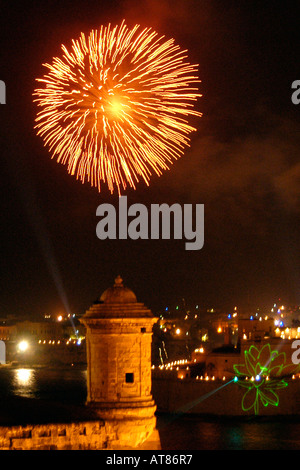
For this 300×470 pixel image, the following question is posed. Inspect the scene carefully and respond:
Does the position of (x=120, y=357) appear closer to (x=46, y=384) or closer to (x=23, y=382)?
(x=46, y=384)

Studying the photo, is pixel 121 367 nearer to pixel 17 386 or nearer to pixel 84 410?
pixel 84 410

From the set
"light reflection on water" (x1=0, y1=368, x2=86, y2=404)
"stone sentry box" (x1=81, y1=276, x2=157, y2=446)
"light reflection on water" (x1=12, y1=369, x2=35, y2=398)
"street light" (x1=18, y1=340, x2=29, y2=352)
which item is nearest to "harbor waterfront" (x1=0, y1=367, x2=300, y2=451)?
"light reflection on water" (x1=0, y1=368, x2=86, y2=404)

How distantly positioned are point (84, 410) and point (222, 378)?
1972 inches

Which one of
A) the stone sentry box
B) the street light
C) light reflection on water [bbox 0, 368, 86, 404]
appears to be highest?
the stone sentry box

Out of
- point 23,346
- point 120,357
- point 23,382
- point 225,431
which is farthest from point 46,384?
point 120,357

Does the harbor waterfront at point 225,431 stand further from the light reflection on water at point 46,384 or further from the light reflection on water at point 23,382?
the light reflection on water at point 23,382

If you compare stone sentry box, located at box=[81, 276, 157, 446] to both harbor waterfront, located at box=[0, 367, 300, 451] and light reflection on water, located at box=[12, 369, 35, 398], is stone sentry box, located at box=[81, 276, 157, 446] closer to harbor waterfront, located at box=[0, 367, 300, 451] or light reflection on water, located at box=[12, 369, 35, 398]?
harbor waterfront, located at box=[0, 367, 300, 451]

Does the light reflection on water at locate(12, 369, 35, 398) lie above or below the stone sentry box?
below

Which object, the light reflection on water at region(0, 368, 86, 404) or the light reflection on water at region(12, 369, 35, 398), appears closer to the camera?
the light reflection on water at region(0, 368, 86, 404)

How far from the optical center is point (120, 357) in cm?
1636

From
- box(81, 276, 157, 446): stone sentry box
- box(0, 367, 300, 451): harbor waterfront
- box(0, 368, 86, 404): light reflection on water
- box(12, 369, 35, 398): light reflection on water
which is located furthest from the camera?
box(12, 369, 35, 398): light reflection on water

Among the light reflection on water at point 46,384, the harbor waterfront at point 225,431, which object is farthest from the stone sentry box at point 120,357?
the light reflection on water at point 46,384

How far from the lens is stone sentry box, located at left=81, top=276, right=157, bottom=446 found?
53.2 feet

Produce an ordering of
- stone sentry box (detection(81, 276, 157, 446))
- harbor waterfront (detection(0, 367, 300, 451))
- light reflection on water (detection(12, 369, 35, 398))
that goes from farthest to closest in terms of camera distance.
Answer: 1. light reflection on water (detection(12, 369, 35, 398))
2. harbor waterfront (detection(0, 367, 300, 451))
3. stone sentry box (detection(81, 276, 157, 446))
